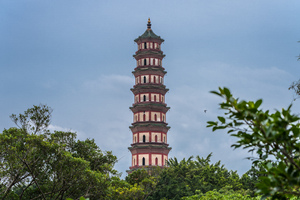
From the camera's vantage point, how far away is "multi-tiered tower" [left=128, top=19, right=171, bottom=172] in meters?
47.2

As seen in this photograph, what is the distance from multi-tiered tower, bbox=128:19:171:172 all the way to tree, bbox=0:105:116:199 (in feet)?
69.3

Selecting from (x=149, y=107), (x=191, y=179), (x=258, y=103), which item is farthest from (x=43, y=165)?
(x=149, y=107)

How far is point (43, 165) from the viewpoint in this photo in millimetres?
23344

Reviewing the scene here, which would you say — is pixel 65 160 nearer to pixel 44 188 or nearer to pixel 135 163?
pixel 44 188

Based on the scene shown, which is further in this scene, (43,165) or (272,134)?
(43,165)

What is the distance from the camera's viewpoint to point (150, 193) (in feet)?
110

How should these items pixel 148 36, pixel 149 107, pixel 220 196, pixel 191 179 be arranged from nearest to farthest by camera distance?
pixel 220 196 → pixel 191 179 → pixel 149 107 → pixel 148 36

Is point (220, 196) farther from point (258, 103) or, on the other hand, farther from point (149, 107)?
point (149, 107)

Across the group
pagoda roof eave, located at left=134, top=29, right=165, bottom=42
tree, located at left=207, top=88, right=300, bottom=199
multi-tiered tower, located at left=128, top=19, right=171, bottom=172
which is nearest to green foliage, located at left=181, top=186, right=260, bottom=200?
tree, located at left=207, top=88, right=300, bottom=199

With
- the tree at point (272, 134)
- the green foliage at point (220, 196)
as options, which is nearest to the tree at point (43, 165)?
the green foliage at point (220, 196)

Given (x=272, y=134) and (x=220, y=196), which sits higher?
(x=220, y=196)

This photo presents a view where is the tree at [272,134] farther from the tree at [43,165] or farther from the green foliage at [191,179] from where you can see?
the green foliage at [191,179]

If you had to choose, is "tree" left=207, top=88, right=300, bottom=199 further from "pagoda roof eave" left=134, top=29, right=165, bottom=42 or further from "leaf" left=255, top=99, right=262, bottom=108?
"pagoda roof eave" left=134, top=29, right=165, bottom=42

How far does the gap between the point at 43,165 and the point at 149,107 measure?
26578 millimetres
